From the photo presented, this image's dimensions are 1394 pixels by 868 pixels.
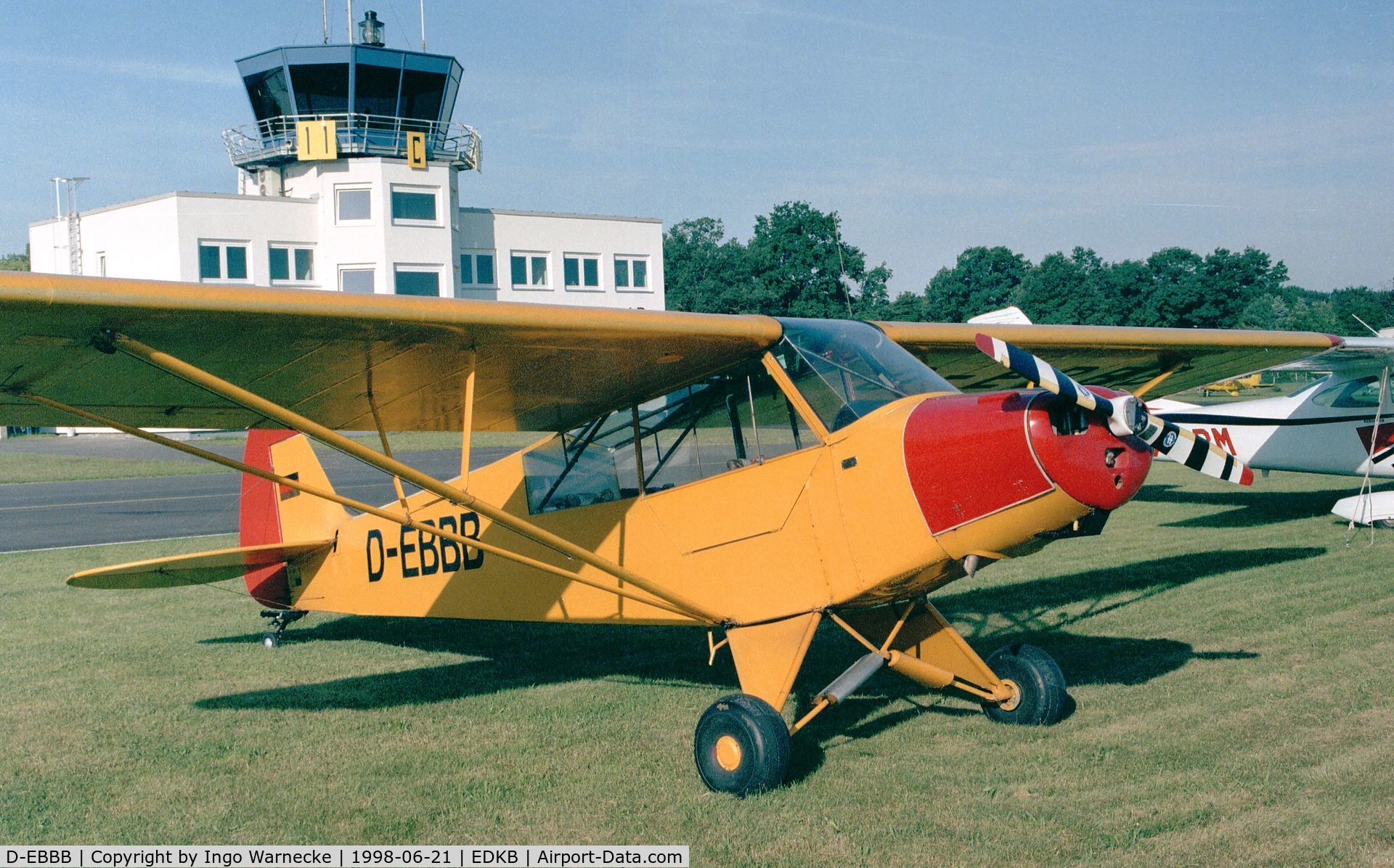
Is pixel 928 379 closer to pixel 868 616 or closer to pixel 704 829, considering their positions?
pixel 868 616

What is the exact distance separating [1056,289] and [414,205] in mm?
61098

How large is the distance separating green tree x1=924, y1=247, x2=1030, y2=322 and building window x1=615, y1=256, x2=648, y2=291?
49.4m

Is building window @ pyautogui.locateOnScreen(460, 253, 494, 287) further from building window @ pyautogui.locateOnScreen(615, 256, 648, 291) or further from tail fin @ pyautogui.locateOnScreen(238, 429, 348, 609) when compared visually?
tail fin @ pyautogui.locateOnScreen(238, 429, 348, 609)

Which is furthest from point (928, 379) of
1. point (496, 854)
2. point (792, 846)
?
point (496, 854)

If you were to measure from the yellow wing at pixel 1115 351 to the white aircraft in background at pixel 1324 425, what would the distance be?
4472 millimetres

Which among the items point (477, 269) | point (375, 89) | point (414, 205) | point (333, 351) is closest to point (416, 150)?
point (414, 205)

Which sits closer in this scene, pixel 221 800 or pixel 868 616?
pixel 221 800

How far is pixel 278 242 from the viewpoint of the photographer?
4022cm

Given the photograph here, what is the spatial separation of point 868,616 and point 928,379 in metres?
1.56

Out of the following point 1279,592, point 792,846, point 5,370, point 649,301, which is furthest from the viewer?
point 649,301

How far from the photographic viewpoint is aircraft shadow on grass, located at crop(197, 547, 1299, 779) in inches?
258

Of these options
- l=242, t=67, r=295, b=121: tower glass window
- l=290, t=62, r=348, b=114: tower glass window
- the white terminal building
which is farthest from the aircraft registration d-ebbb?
l=242, t=67, r=295, b=121: tower glass window

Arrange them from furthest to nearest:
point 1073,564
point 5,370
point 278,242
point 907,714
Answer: point 278,242 → point 1073,564 → point 907,714 → point 5,370

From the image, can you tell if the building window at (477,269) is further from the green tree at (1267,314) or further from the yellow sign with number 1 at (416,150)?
the green tree at (1267,314)
